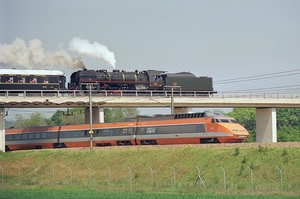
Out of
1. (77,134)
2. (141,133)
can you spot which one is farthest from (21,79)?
(141,133)

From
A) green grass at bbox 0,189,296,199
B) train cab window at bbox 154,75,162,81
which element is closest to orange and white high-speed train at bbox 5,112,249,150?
train cab window at bbox 154,75,162,81

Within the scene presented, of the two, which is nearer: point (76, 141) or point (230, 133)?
point (230, 133)

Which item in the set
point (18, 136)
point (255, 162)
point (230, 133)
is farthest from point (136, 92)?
point (255, 162)

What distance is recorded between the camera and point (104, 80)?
288ft

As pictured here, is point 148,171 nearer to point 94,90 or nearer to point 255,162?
point 255,162

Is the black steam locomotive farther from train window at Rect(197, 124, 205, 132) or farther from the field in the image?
train window at Rect(197, 124, 205, 132)

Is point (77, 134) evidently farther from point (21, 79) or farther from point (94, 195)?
point (94, 195)

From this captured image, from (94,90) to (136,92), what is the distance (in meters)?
6.67

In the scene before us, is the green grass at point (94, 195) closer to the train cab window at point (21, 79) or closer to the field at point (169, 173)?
the field at point (169, 173)

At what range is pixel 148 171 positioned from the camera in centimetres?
5428

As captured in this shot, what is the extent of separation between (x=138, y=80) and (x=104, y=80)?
17.4ft

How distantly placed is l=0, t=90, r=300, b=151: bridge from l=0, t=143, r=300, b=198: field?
13.2m

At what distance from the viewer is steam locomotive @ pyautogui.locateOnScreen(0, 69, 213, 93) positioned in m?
82.3

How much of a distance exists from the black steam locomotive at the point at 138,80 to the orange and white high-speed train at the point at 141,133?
10128mm
